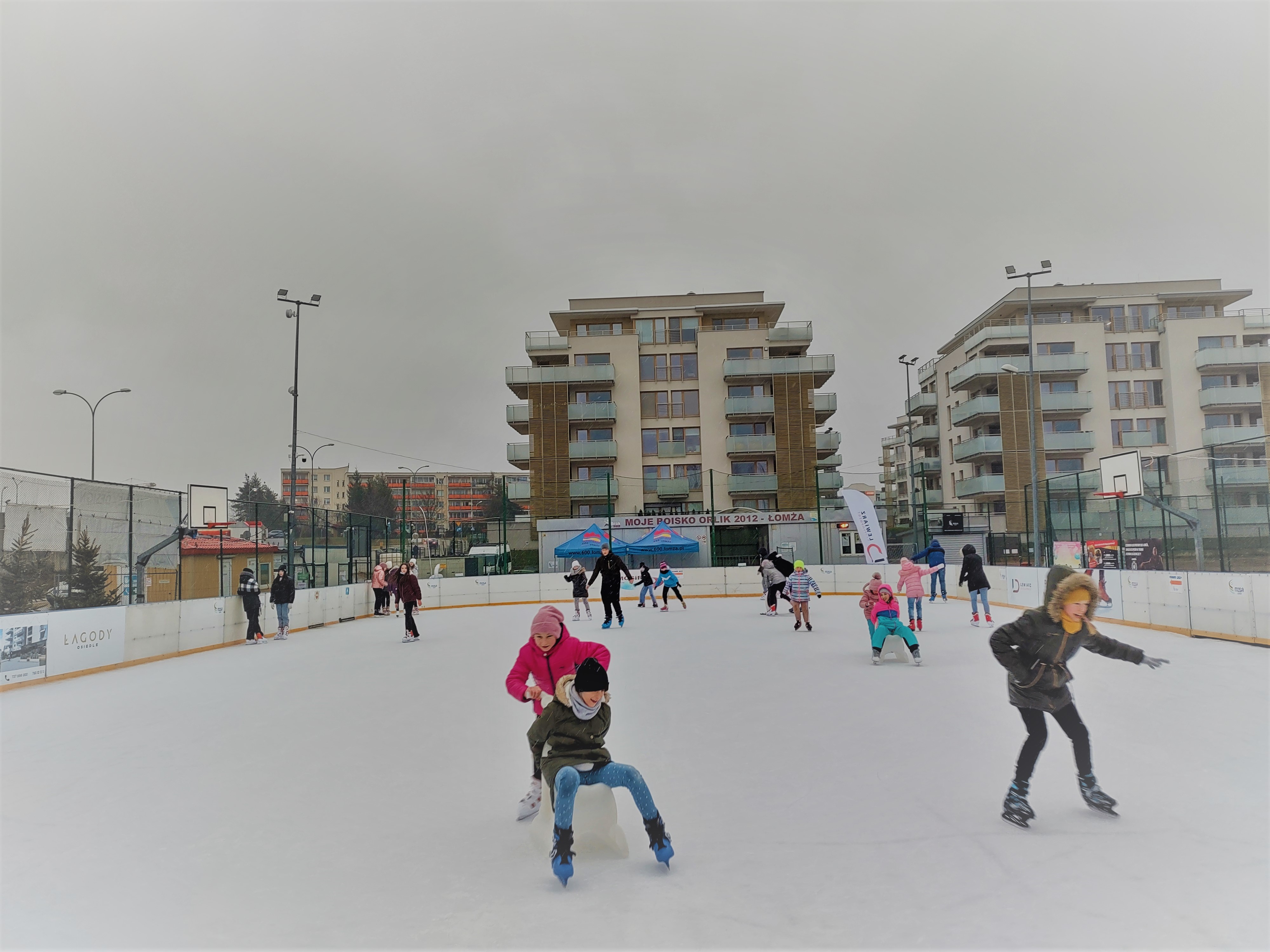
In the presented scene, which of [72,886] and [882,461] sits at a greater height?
[882,461]

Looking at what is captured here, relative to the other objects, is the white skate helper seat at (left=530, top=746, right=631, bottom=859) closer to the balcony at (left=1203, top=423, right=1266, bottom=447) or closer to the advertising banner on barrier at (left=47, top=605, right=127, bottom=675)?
the advertising banner on barrier at (left=47, top=605, right=127, bottom=675)

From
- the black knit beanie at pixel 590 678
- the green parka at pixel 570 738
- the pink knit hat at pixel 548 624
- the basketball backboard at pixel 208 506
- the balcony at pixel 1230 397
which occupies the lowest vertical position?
the green parka at pixel 570 738

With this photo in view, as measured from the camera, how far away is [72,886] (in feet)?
12.6

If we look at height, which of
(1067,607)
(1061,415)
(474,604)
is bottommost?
(474,604)

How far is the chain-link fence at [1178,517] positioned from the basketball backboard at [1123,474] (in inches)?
7.6

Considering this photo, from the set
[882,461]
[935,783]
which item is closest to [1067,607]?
[935,783]

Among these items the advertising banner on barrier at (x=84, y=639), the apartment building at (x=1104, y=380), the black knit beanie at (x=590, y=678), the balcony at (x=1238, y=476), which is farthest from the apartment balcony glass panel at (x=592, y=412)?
the black knit beanie at (x=590, y=678)

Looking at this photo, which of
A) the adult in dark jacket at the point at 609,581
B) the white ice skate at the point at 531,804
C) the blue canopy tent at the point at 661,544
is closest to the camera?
the white ice skate at the point at 531,804

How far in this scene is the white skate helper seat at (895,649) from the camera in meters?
10.5

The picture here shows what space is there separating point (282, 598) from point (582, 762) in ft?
47.1

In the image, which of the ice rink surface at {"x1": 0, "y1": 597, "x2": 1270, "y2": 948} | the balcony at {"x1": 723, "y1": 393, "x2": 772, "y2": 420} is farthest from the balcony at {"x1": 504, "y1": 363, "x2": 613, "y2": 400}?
the ice rink surface at {"x1": 0, "y1": 597, "x2": 1270, "y2": 948}

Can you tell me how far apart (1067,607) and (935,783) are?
154 cm

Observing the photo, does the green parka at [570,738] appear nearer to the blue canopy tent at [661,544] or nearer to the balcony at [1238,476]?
the balcony at [1238,476]

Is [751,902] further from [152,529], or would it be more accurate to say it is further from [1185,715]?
[152,529]
